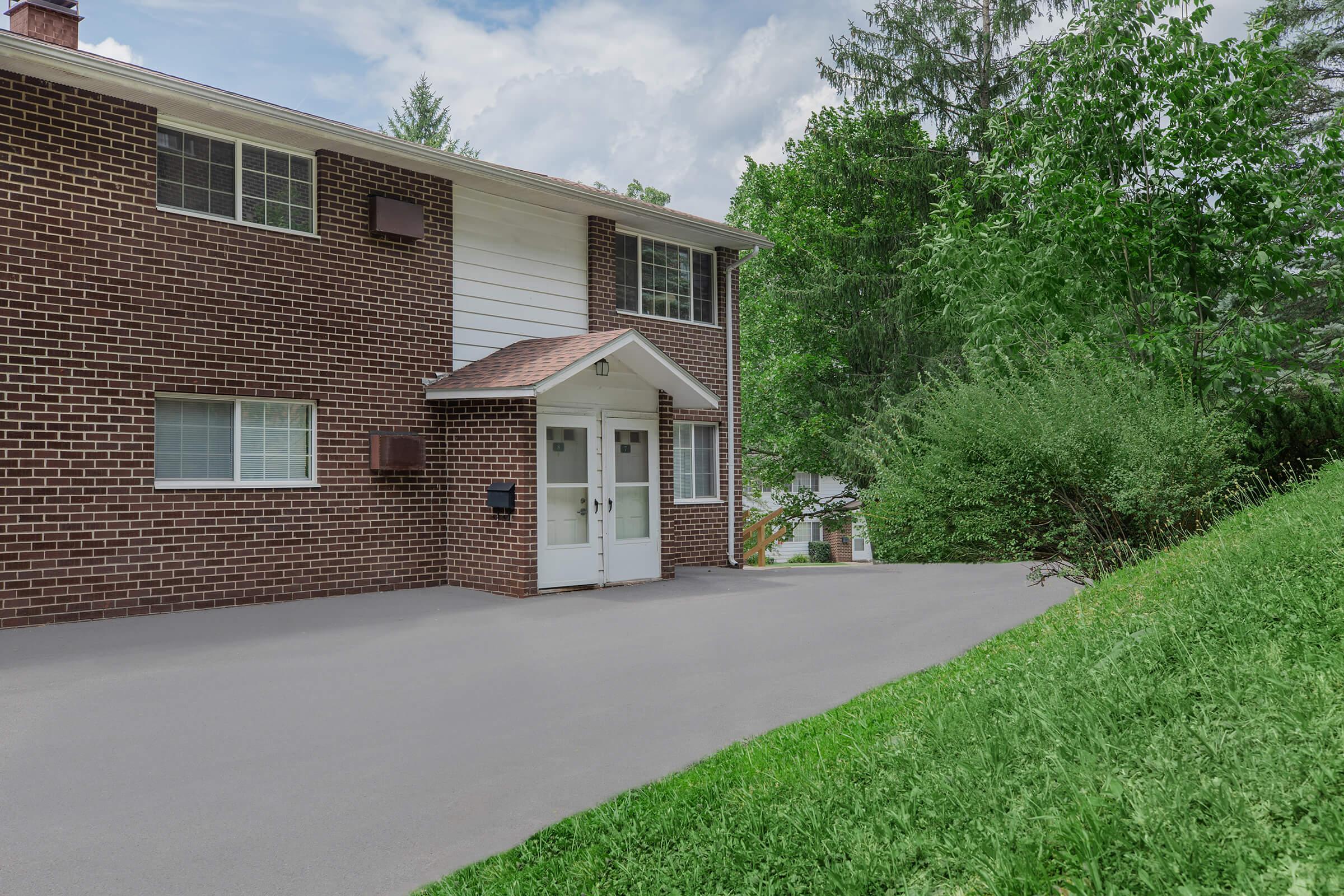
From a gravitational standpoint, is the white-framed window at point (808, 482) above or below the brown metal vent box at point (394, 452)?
below

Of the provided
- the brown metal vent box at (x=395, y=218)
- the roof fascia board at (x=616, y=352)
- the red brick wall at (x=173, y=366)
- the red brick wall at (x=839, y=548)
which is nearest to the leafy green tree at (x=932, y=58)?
the roof fascia board at (x=616, y=352)

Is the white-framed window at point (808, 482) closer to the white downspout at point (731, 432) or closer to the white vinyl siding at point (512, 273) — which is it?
the white downspout at point (731, 432)

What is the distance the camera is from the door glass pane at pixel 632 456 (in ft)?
43.0

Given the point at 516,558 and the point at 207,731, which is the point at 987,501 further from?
the point at 207,731

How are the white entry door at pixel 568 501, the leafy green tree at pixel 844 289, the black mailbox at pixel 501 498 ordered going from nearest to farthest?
the black mailbox at pixel 501 498 → the white entry door at pixel 568 501 → the leafy green tree at pixel 844 289

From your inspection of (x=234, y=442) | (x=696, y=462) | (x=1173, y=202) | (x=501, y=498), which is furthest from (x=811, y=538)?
(x=234, y=442)

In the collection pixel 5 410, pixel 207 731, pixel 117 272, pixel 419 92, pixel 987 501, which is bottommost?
pixel 207 731

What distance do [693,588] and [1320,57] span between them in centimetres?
2345

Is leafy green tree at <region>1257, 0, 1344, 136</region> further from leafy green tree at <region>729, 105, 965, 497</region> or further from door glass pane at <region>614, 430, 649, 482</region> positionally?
door glass pane at <region>614, 430, 649, 482</region>

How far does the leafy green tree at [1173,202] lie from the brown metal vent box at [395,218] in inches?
322

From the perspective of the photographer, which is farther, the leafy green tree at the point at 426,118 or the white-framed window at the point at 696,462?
the leafy green tree at the point at 426,118

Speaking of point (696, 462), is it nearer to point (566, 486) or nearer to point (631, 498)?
point (631, 498)

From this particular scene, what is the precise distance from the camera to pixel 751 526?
940 inches

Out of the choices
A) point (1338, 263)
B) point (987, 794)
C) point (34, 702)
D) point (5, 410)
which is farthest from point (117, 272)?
point (1338, 263)
